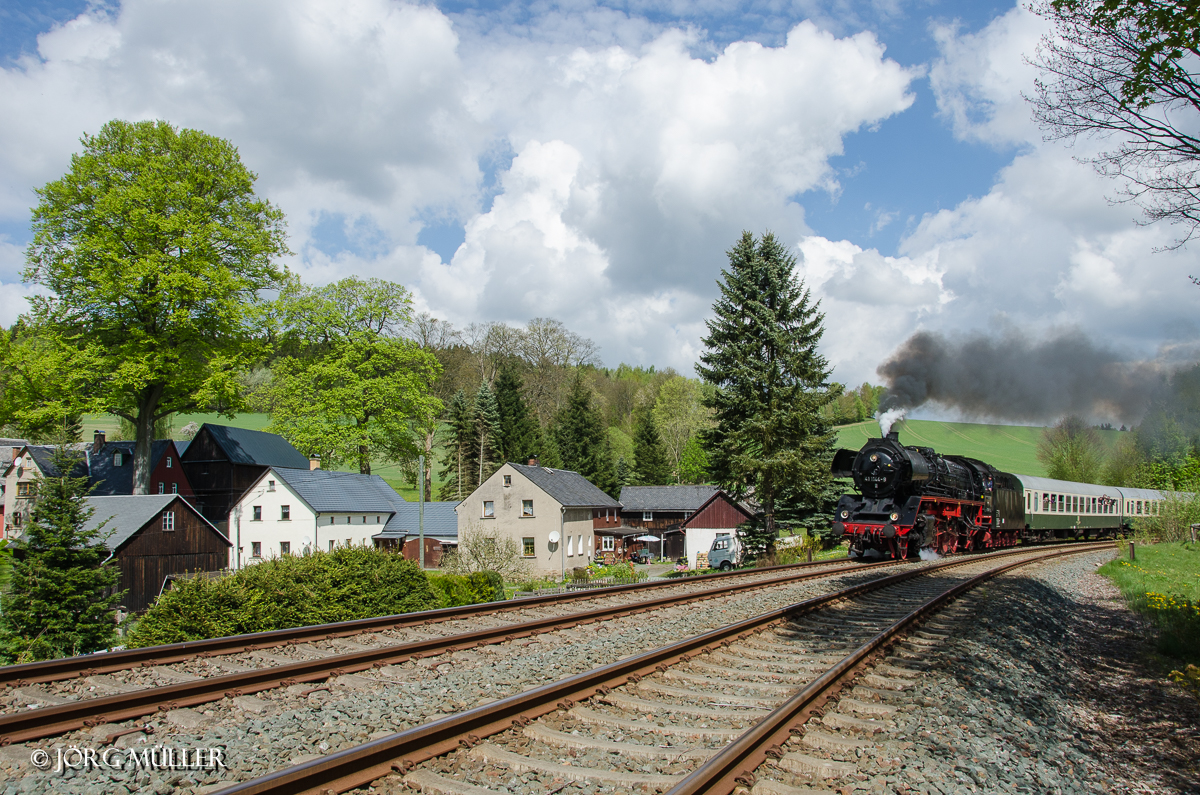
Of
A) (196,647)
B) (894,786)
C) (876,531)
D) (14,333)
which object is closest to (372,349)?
(14,333)

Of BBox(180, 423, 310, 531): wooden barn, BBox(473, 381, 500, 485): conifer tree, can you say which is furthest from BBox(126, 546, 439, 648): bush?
BBox(473, 381, 500, 485): conifer tree

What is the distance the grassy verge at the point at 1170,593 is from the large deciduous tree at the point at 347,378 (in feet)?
106

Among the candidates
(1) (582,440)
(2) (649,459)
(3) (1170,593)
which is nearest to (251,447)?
(1) (582,440)

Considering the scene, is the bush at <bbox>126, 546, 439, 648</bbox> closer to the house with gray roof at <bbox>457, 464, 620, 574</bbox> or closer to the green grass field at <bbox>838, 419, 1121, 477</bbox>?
the house with gray roof at <bbox>457, 464, 620, 574</bbox>

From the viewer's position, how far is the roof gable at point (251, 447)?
144 ft

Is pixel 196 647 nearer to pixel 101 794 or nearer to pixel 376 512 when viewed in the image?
pixel 101 794

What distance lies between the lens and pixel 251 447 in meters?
45.8

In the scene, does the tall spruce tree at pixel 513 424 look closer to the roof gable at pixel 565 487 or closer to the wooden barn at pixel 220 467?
the roof gable at pixel 565 487

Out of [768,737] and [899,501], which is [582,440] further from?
[768,737]

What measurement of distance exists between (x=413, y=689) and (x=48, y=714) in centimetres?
280

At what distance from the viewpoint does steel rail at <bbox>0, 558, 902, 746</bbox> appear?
5023mm

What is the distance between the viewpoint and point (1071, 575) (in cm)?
1916

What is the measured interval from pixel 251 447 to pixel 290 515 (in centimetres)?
785

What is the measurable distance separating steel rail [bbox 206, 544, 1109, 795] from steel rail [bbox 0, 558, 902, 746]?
7.64ft
